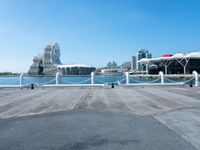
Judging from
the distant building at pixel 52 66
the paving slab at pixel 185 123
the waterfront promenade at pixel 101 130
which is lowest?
the paving slab at pixel 185 123

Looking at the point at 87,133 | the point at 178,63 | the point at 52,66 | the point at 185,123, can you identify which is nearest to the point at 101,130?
the point at 87,133

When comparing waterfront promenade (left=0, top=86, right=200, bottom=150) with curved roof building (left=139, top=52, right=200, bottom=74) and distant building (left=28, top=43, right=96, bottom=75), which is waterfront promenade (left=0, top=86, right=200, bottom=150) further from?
curved roof building (left=139, top=52, right=200, bottom=74)

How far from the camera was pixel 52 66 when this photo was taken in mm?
60156

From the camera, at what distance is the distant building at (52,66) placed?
157 feet

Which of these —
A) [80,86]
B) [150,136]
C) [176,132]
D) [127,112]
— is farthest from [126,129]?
[80,86]

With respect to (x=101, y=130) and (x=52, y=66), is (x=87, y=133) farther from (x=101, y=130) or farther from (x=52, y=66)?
(x=52, y=66)

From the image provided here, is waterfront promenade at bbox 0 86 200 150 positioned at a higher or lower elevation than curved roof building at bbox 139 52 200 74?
lower

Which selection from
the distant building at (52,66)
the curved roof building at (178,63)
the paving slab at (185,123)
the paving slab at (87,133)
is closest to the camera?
the paving slab at (87,133)

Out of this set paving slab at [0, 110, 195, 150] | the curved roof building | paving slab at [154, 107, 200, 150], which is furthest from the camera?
the curved roof building

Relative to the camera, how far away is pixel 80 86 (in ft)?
Result: 65.1

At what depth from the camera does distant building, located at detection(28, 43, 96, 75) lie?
1887 inches

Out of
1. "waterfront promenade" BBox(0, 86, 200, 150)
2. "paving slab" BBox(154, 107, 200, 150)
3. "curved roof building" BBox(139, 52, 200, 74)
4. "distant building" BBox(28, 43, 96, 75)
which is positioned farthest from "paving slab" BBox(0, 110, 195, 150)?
"curved roof building" BBox(139, 52, 200, 74)

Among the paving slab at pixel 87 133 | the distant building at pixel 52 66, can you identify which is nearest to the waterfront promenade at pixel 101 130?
the paving slab at pixel 87 133

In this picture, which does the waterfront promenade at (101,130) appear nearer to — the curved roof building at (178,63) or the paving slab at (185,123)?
the paving slab at (185,123)
